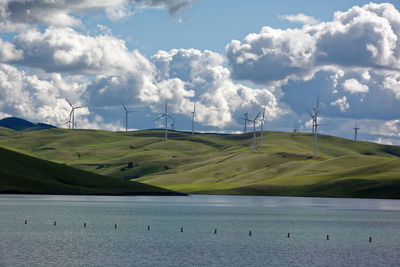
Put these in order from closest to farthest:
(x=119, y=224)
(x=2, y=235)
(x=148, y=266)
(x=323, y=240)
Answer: (x=148, y=266) → (x=2, y=235) → (x=323, y=240) → (x=119, y=224)

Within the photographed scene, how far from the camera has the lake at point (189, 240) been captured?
78.1m

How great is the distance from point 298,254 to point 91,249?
29.7m

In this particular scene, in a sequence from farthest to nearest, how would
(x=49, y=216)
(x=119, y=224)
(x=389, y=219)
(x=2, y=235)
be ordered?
(x=389, y=219) → (x=49, y=216) → (x=119, y=224) → (x=2, y=235)

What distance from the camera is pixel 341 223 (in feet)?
465

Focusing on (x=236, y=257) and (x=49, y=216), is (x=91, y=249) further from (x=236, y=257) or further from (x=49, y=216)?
(x=49, y=216)

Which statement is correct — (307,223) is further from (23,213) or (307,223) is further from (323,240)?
(23,213)

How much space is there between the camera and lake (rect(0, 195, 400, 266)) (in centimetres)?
7812

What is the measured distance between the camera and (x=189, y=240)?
10062cm

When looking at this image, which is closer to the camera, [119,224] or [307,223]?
[119,224]

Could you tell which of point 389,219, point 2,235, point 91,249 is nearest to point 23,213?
point 2,235

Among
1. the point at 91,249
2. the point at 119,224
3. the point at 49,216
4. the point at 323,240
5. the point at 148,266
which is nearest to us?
the point at 148,266

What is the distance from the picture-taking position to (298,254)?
8638 centimetres

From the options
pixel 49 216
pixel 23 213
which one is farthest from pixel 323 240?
pixel 23 213

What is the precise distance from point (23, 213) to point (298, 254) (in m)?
80.4
